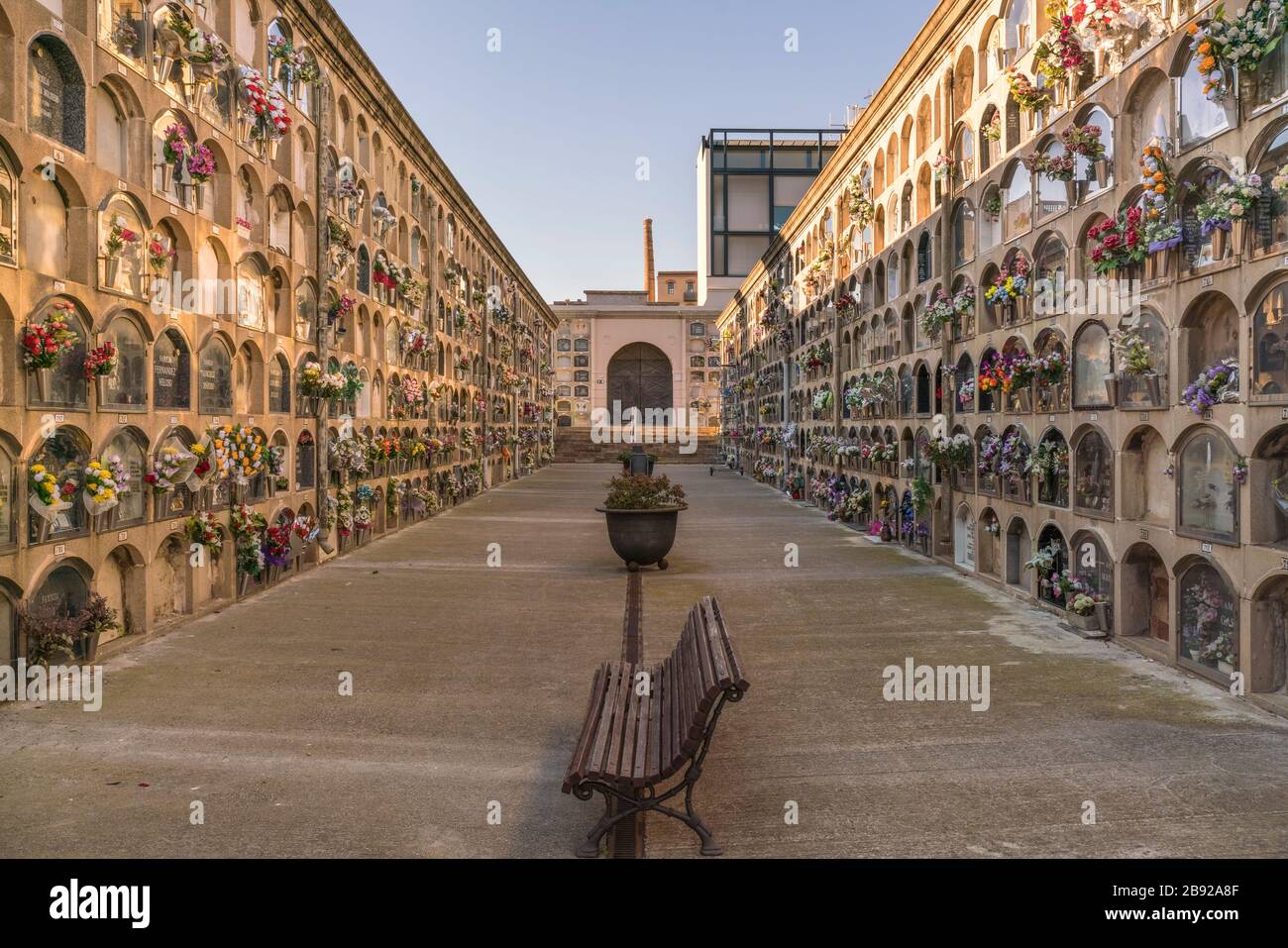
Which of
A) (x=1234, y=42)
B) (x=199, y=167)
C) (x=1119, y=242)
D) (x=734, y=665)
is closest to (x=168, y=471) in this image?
(x=199, y=167)

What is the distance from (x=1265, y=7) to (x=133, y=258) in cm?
791

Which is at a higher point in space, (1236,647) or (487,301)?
(487,301)

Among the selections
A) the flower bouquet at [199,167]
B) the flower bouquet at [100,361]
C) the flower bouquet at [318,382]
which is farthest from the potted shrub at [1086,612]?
the flower bouquet at [318,382]

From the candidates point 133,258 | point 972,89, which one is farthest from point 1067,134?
point 133,258

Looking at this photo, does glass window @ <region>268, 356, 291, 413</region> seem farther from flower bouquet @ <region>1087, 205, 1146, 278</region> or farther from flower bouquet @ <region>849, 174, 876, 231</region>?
flower bouquet @ <region>849, 174, 876, 231</region>

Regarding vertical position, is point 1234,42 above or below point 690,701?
above

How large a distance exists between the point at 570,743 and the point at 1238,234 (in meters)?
5.08

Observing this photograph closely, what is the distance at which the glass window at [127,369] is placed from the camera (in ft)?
22.4

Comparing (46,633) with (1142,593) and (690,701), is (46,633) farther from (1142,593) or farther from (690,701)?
(1142,593)

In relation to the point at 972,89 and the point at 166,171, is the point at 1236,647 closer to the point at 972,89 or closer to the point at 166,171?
the point at 972,89

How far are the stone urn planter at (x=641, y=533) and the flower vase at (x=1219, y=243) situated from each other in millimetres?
6219

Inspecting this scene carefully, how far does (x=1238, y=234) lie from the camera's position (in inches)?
223

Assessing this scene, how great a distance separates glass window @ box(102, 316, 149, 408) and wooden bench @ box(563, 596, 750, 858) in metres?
4.70

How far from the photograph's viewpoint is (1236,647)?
5.77 meters
